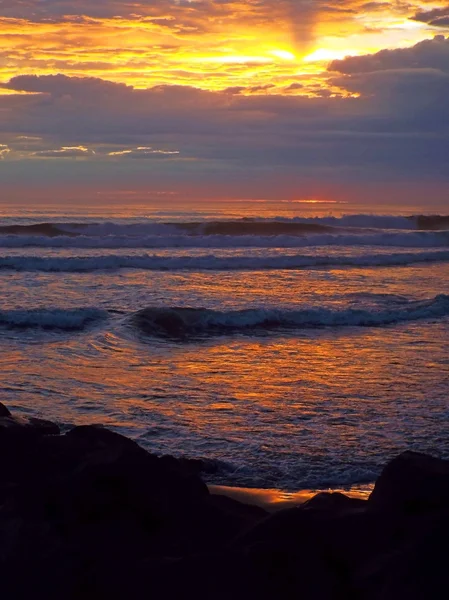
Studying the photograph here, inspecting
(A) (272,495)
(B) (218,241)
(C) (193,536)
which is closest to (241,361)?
(A) (272,495)

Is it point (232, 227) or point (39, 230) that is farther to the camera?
point (232, 227)

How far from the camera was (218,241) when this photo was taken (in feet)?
97.9

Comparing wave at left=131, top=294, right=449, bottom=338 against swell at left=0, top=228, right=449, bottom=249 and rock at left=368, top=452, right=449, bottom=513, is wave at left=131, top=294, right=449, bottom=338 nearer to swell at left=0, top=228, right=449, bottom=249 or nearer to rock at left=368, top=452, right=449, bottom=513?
rock at left=368, top=452, right=449, bottom=513

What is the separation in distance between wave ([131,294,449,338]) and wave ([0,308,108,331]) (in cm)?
71

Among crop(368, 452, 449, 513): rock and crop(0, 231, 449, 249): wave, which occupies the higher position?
crop(368, 452, 449, 513): rock

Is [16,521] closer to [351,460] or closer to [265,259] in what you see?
[351,460]

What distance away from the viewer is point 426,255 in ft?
85.1

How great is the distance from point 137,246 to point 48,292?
13445 mm

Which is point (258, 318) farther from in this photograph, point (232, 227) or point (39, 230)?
point (232, 227)

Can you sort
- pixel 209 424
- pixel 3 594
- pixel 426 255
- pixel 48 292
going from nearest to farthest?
pixel 3 594, pixel 209 424, pixel 48 292, pixel 426 255

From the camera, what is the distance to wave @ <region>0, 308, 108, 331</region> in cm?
1082

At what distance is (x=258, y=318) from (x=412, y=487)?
8.42 metres

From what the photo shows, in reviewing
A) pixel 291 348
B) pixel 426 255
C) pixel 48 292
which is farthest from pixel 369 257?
pixel 291 348

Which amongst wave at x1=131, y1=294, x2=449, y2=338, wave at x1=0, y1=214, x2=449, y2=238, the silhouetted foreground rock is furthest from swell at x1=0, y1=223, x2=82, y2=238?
the silhouetted foreground rock
